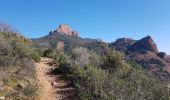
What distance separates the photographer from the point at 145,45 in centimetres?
11681

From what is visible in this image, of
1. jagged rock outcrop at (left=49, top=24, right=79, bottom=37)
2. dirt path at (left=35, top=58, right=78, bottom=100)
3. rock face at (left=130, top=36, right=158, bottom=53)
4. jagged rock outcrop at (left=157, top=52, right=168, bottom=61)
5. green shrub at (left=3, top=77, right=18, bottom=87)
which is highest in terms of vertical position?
jagged rock outcrop at (left=49, top=24, right=79, bottom=37)

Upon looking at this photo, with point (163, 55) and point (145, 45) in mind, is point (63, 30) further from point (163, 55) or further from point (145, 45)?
point (163, 55)

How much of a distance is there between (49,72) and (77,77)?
20.0 feet

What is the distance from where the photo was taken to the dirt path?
59.5 ft

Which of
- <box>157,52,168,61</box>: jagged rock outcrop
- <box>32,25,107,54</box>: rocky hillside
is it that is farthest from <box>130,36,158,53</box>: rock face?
<box>32,25,107,54</box>: rocky hillside

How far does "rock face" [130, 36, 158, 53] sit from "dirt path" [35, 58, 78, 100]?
9375 centimetres

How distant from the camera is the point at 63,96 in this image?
18250 mm

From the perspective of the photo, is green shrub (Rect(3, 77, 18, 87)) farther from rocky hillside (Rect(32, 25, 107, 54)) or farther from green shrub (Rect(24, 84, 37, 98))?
Answer: rocky hillside (Rect(32, 25, 107, 54))

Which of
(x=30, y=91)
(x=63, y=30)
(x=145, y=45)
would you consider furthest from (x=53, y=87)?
(x=63, y=30)

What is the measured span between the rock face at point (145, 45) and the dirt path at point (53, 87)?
93.8 metres

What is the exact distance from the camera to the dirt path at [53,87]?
18125 millimetres

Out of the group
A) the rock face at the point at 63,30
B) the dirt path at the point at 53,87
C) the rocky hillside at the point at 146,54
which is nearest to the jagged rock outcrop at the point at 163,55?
the rocky hillside at the point at 146,54

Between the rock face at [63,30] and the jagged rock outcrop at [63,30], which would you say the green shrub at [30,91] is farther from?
the rock face at [63,30]

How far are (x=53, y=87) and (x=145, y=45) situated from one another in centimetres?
9928
